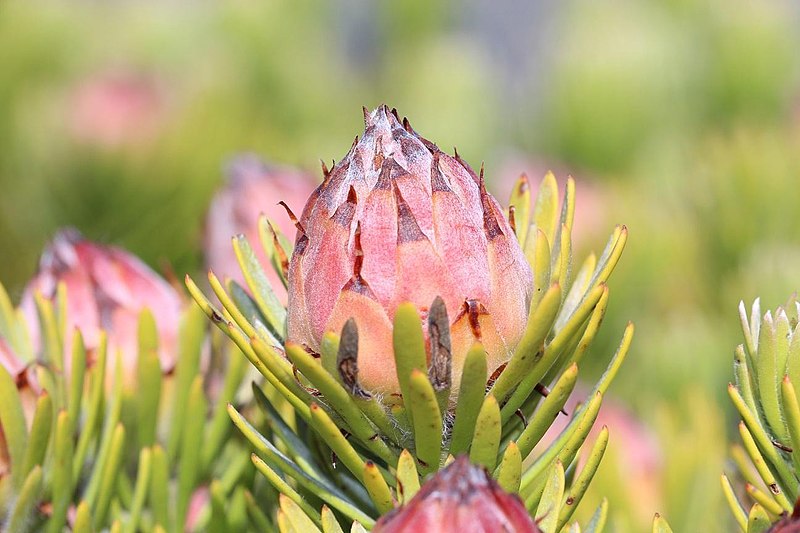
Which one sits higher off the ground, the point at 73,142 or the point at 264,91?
the point at 264,91

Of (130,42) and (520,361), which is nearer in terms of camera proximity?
(520,361)

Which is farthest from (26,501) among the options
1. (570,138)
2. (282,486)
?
(570,138)

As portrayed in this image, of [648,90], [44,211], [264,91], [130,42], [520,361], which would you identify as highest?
[130,42]

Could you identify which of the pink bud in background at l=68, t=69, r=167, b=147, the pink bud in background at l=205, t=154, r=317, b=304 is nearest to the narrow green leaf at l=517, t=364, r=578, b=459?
the pink bud in background at l=205, t=154, r=317, b=304

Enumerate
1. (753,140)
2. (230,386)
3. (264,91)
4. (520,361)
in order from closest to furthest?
(520,361) → (230,386) → (753,140) → (264,91)

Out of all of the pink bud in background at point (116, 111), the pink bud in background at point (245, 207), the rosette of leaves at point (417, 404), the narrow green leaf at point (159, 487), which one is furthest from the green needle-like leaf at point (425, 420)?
the pink bud in background at point (116, 111)

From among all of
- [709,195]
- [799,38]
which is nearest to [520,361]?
[709,195]

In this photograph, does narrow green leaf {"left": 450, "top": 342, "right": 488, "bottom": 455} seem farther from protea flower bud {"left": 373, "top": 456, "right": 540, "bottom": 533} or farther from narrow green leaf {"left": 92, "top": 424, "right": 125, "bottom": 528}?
narrow green leaf {"left": 92, "top": 424, "right": 125, "bottom": 528}

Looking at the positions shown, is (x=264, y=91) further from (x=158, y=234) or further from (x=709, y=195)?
(x=709, y=195)

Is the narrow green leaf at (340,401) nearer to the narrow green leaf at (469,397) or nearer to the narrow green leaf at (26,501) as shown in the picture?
the narrow green leaf at (469,397)

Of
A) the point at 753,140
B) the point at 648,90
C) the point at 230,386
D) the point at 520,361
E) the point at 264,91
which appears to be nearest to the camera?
the point at 520,361
